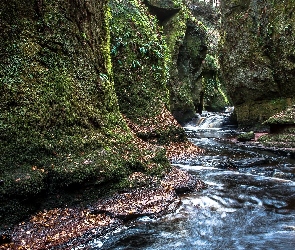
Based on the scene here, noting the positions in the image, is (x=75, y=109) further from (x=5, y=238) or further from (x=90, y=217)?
(x=5, y=238)

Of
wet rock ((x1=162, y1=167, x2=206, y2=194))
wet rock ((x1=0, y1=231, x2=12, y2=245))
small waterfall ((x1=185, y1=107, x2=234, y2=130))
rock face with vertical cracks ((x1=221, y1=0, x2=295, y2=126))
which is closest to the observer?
wet rock ((x1=0, y1=231, x2=12, y2=245))

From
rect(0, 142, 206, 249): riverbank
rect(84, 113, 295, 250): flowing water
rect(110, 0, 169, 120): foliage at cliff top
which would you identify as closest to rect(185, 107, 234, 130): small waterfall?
Answer: rect(110, 0, 169, 120): foliage at cliff top

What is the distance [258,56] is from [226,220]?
543 inches

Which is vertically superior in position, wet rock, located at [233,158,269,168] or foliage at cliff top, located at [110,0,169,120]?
foliage at cliff top, located at [110,0,169,120]

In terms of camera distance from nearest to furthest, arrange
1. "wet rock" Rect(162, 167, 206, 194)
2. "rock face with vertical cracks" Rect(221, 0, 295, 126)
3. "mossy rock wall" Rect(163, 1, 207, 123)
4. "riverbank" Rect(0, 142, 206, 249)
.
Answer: "riverbank" Rect(0, 142, 206, 249)
"wet rock" Rect(162, 167, 206, 194)
"rock face with vertical cracks" Rect(221, 0, 295, 126)
"mossy rock wall" Rect(163, 1, 207, 123)

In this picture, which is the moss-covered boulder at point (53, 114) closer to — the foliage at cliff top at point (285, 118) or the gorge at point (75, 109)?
the gorge at point (75, 109)

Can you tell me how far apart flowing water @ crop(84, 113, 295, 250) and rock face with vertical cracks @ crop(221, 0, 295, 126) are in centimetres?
979

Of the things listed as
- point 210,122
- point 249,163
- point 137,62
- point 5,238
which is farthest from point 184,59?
point 5,238

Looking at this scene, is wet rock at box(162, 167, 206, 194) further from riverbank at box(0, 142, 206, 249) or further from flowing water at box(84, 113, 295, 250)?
flowing water at box(84, 113, 295, 250)

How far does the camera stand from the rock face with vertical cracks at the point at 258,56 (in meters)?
15.1

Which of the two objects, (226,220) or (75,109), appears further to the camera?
(75,109)

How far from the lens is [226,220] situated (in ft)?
14.2

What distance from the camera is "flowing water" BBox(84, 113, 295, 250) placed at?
3667mm

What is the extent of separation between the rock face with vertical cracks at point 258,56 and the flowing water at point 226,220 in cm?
979
